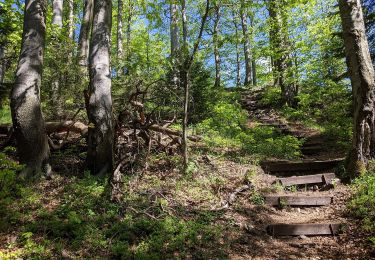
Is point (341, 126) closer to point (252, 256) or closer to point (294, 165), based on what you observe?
point (294, 165)

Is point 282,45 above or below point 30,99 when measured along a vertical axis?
above

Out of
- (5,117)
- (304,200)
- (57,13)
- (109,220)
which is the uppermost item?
(57,13)

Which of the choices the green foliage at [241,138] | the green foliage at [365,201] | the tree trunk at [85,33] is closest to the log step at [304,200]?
the green foliage at [365,201]

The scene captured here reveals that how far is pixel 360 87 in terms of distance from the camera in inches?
279

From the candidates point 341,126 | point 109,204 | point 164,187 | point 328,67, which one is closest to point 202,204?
point 164,187

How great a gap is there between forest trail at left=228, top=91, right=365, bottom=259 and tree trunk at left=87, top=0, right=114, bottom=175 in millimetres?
3334

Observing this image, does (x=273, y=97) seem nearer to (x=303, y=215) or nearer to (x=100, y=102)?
(x=303, y=215)

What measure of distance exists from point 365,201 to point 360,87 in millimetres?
2636

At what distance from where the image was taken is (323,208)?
258 inches

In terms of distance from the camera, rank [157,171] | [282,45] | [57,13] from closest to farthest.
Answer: [157,171] → [57,13] → [282,45]

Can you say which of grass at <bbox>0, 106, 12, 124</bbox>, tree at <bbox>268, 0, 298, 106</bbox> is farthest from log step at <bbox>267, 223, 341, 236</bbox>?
tree at <bbox>268, 0, 298, 106</bbox>

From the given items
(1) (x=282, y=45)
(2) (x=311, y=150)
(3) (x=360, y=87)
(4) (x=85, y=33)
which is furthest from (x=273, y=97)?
(4) (x=85, y=33)

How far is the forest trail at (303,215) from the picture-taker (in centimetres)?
520

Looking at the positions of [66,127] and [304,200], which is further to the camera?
[66,127]
